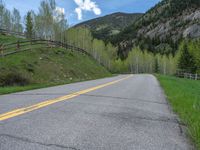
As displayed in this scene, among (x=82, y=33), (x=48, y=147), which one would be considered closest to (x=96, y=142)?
(x=48, y=147)

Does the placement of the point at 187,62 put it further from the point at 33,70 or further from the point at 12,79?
the point at 12,79

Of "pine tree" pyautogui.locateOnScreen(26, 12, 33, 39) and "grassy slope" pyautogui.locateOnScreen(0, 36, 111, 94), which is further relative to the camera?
"pine tree" pyautogui.locateOnScreen(26, 12, 33, 39)

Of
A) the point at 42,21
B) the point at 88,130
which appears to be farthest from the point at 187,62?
the point at 88,130

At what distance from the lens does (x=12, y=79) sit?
1602 cm

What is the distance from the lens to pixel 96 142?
158 inches

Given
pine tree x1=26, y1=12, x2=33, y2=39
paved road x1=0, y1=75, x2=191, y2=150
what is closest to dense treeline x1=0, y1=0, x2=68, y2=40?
pine tree x1=26, y1=12, x2=33, y2=39

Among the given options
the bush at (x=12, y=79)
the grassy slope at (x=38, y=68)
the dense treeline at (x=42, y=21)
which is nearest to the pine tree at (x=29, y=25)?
the dense treeline at (x=42, y=21)

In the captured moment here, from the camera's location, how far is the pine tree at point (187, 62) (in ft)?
178

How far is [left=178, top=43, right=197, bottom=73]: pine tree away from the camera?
5435cm

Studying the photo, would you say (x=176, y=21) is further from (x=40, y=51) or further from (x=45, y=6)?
(x=40, y=51)

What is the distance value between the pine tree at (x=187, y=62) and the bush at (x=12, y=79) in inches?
1763

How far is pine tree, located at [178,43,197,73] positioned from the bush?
4477 cm

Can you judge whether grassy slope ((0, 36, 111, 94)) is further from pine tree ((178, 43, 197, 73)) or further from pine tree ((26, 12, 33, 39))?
pine tree ((26, 12, 33, 39))

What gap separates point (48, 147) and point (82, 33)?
74004 mm
